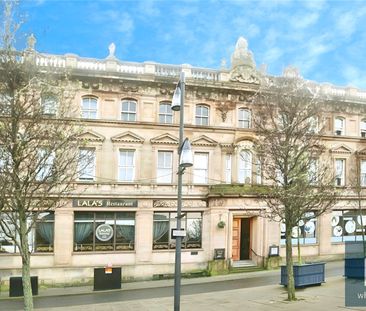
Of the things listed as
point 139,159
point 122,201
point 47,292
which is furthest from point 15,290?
point 139,159

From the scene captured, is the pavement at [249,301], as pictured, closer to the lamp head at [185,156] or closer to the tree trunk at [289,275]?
the tree trunk at [289,275]

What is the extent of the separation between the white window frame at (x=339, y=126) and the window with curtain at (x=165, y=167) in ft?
42.2

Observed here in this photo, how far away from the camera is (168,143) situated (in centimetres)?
2569

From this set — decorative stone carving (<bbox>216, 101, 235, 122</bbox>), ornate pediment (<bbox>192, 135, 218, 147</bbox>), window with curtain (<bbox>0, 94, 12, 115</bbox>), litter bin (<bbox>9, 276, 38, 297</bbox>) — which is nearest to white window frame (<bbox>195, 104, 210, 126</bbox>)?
decorative stone carving (<bbox>216, 101, 235, 122</bbox>)

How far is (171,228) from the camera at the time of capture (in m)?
25.6

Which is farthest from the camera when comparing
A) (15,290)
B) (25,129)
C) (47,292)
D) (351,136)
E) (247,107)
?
(351,136)

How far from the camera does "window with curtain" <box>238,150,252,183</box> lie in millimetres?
26938

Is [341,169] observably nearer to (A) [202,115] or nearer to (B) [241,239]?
(B) [241,239]

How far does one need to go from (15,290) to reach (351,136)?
24668 millimetres

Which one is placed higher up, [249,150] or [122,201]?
[249,150]

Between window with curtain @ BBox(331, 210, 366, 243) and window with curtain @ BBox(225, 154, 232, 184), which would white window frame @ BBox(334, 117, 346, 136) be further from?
window with curtain @ BBox(225, 154, 232, 184)

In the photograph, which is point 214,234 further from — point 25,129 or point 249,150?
point 25,129

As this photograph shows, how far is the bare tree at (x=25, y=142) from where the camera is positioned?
11.3 meters

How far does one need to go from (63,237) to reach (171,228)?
665cm
